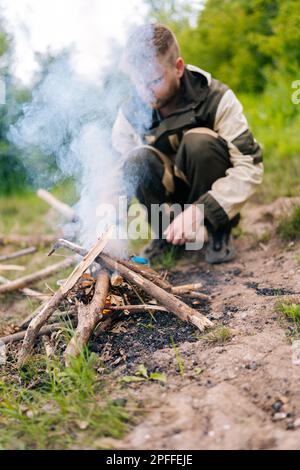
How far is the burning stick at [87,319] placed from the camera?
2.16 meters

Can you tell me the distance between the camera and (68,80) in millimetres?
3703

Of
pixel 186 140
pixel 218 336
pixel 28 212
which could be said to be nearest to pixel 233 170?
pixel 186 140

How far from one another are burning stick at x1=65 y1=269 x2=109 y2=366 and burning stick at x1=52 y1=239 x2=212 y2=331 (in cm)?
10

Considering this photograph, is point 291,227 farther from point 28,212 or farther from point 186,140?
point 28,212

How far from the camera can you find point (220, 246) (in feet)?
11.4

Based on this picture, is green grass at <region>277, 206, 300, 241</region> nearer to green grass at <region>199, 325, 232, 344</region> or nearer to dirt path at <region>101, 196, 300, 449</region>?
dirt path at <region>101, 196, 300, 449</region>

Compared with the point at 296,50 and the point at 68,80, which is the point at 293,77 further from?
the point at 68,80

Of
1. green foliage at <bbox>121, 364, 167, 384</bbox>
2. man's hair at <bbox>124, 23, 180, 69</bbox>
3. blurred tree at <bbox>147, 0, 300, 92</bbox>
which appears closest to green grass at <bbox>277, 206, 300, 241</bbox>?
man's hair at <bbox>124, 23, 180, 69</bbox>

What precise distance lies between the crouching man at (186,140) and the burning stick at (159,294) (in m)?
0.55

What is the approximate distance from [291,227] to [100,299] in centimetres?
173

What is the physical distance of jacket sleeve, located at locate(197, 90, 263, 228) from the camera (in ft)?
10.4

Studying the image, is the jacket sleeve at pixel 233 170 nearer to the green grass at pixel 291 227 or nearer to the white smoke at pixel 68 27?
the green grass at pixel 291 227

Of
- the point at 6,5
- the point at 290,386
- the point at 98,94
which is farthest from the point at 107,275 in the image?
the point at 6,5


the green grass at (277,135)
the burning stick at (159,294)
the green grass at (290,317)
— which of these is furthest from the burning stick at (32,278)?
the green grass at (277,135)
